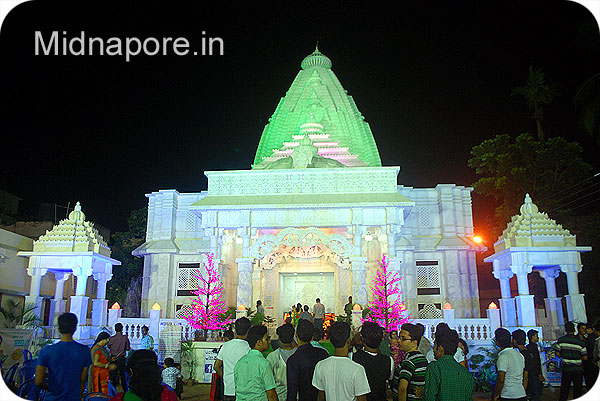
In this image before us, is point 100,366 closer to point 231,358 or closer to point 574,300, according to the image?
point 231,358

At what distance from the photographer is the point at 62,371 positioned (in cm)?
559

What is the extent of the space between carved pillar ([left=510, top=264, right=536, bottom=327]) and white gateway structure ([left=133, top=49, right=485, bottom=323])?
4.90 m

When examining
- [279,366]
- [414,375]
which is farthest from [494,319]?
[414,375]

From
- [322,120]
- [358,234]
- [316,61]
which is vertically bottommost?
[358,234]

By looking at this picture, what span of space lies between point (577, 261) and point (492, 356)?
14.8ft

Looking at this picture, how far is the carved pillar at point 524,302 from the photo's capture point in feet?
48.9

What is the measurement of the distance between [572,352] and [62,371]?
8.72 m

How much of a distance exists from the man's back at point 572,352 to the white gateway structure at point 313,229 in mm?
9825

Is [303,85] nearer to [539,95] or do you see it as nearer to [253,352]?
[539,95]

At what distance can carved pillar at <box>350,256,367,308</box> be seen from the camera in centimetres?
1930

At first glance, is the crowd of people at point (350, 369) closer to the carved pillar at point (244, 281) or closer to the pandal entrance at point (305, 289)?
the carved pillar at point (244, 281)

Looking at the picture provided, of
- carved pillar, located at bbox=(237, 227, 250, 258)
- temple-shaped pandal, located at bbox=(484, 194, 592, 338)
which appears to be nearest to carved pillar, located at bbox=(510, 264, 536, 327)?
temple-shaped pandal, located at bbox=(484, 194, 592, 338)

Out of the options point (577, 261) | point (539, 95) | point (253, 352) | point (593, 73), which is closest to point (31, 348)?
point (253, 352)

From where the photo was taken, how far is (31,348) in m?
14.3
